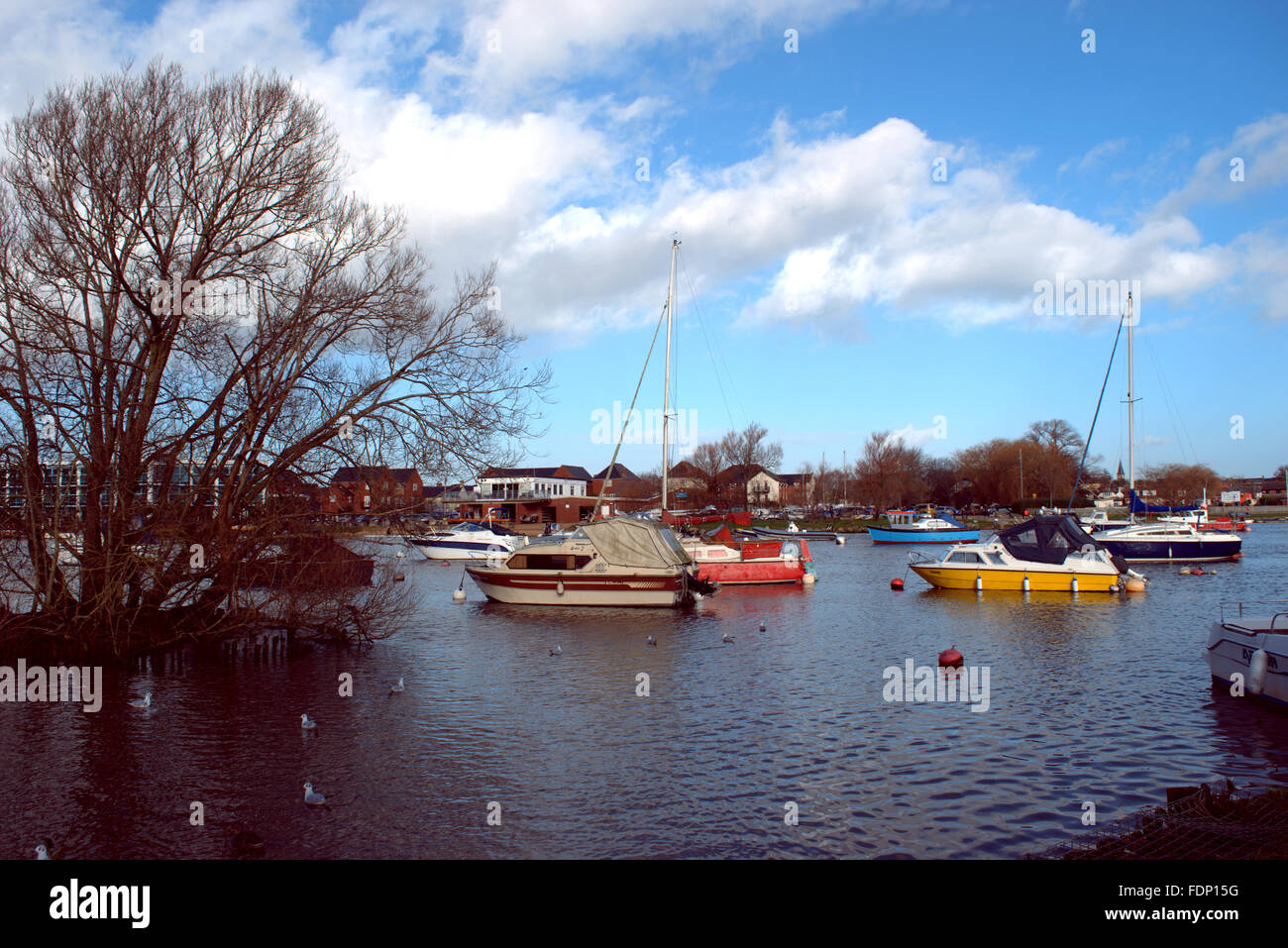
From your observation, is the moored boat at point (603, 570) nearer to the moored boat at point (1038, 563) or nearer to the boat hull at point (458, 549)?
the moored boat at point (1038, 563)

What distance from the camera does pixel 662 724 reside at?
598 inches

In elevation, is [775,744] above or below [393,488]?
below

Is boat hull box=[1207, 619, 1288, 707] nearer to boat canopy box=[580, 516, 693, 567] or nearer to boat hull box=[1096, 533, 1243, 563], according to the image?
boat canopy box=[580, 516, 693, 567]

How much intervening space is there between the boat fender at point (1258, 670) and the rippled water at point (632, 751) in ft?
1.42

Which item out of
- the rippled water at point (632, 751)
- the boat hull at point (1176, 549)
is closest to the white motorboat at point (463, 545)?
the rippled water at point (632, 751)

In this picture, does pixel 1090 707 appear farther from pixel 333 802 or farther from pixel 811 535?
pixel 811 535

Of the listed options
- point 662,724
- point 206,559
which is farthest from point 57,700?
point 662,724

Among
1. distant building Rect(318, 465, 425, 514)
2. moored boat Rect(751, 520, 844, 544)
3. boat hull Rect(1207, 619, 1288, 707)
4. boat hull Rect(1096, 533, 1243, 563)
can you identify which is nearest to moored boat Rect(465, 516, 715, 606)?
distant building Rect(318, 465, 425, 514)

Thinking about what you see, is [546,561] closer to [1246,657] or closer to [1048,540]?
[1048,540]

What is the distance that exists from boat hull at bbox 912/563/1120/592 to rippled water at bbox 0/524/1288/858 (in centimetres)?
1021

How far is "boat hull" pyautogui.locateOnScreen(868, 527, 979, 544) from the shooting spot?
74.0m
